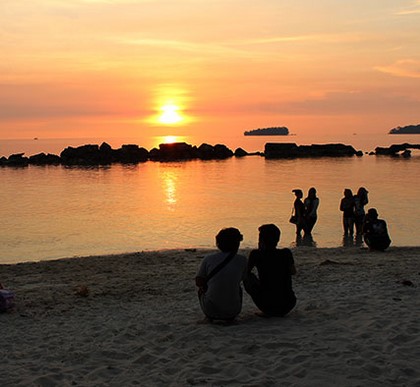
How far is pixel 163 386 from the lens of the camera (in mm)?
6148

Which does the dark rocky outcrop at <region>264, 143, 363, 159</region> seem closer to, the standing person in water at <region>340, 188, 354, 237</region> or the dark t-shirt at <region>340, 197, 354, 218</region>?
the standing person in water at <region>340, 188, 354, 237</region>

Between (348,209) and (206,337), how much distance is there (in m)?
15.1

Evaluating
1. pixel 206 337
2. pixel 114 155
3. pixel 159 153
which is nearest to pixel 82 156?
pixel 114 155

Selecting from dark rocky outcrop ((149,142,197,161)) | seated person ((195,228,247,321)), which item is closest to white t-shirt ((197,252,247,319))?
seated person ((195,228,247,321))

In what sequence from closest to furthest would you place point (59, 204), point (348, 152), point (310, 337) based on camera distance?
point (310, 337), point (59, 204), point (348, 152)

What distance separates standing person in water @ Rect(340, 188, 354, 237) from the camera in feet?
69.7

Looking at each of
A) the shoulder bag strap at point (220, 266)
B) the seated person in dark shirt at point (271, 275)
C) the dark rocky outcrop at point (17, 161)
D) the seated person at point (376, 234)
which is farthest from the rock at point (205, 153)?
the shoulder bag strap at point (220, 266)

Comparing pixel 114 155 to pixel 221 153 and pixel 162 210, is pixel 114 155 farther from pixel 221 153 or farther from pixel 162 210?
pixel 162 210

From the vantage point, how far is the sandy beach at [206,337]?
6.33 meters

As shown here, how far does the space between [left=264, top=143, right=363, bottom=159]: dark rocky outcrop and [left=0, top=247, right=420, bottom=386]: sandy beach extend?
101 meters

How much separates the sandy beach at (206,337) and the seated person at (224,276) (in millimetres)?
294

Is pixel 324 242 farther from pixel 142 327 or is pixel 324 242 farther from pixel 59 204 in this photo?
pixel 59 204

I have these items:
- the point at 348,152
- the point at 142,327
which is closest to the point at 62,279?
the point at 142,327

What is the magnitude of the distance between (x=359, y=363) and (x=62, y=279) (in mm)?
9102
